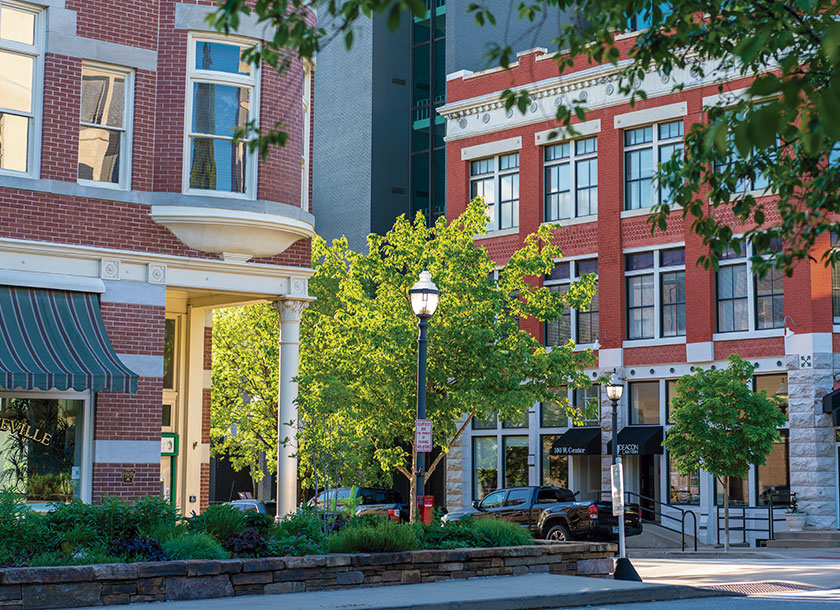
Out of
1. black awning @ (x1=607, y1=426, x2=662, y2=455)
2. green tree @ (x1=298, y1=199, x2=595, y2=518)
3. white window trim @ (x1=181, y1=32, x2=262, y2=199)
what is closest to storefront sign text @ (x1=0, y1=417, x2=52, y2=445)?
white window trim @ (x1=181, y1=32, x2=262, y2=199)

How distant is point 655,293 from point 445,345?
11.2 m

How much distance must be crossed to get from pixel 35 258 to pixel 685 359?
23.1 meters

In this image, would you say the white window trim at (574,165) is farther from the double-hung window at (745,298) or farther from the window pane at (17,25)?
the window pane at (17,25)

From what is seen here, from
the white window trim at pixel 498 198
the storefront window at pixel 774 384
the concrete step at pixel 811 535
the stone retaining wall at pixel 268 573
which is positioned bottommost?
the concrete step at pixel 811 535

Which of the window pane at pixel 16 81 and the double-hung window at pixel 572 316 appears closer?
the window pane at pixel 16 81

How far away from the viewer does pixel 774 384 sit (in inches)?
1348

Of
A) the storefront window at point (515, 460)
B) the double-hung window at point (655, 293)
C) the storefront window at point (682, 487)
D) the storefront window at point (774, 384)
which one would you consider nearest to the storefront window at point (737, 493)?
the storefront window at point (682, 487)

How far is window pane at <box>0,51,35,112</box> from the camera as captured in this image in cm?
1789

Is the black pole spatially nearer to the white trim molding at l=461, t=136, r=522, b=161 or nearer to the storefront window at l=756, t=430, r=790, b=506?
the storefront window at l=756, t=430, r=790, b=506

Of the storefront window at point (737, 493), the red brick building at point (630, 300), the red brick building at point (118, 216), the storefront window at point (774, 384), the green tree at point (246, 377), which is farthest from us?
the green tree at point (246, 377)

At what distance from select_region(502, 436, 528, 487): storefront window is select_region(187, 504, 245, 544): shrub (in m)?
24.8

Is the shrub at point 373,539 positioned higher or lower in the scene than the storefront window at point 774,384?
lower

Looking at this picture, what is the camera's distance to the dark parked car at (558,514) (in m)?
28.8

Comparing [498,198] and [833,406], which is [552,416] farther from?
[833,406]
